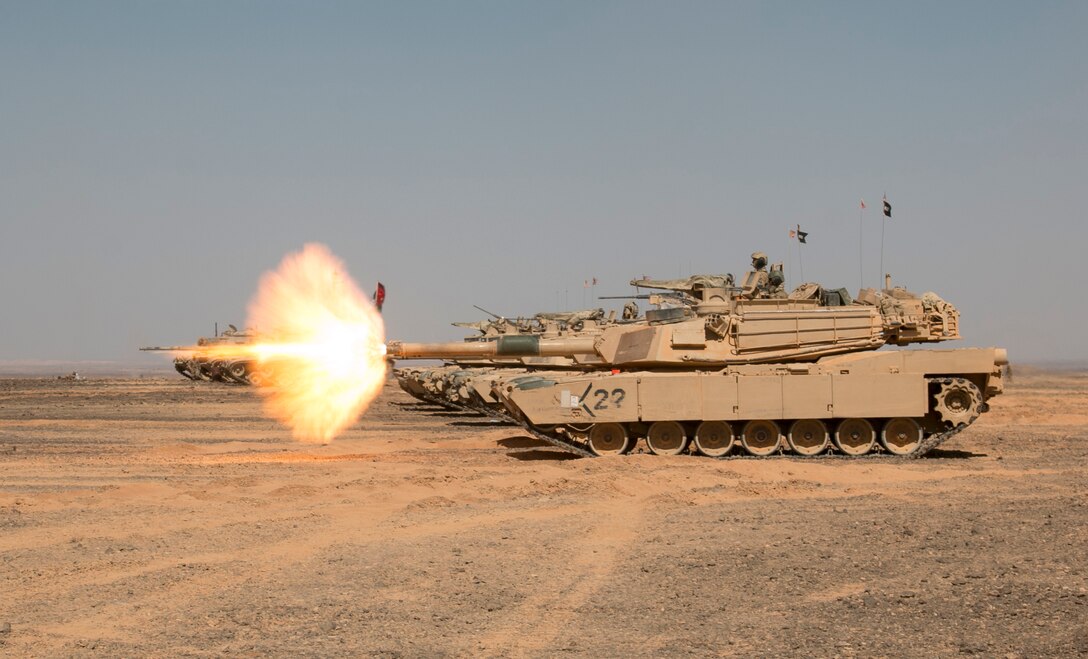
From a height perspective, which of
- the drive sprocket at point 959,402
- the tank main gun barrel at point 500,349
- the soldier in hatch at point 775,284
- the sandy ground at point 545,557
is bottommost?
the sandy ground at point 545,557

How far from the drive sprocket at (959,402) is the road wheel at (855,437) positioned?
1.33 metres

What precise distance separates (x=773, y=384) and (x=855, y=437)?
6.96ft

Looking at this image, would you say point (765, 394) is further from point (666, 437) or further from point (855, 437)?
point (855, 437)

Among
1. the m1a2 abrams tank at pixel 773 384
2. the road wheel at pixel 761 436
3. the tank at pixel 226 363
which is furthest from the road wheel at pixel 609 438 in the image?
the tank at pixel 226 363

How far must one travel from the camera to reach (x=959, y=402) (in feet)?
68.1

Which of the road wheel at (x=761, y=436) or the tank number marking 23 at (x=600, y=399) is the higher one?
the tank number marking 23 at (x=600, y=399)

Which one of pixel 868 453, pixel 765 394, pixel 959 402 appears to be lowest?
pixel 868 453

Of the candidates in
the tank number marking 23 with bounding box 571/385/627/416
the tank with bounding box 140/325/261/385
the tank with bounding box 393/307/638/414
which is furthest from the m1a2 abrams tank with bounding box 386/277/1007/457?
the tank with bounding box 140/325/261/385

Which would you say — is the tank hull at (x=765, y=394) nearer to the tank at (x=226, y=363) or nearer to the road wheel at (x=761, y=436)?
the road wheel at (x=761, y=436)

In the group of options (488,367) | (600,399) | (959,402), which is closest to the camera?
(600,399)

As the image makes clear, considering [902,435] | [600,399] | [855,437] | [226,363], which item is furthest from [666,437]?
[226,363]

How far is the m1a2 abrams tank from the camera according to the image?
2027 centimetres

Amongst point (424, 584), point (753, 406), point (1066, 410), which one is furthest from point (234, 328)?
point (424, 584)

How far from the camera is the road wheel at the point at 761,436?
20.7m
